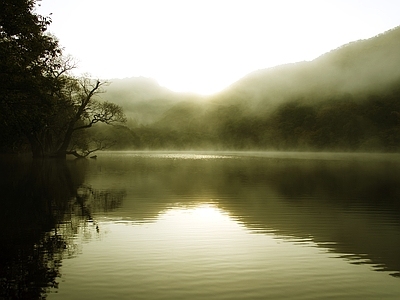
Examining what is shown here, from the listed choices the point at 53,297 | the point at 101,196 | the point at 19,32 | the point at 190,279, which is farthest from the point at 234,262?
the point at 19,32

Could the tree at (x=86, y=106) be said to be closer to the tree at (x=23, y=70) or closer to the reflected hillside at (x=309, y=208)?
the tree at (x=23, y=70)

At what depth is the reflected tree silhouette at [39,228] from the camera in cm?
972

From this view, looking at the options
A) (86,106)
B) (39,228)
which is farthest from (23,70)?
(86,106)

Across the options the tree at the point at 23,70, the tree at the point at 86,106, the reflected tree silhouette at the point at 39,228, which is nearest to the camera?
the reflected tree silhouette at the point at 39,228

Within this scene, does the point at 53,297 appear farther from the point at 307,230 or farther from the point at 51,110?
the point at 51,110

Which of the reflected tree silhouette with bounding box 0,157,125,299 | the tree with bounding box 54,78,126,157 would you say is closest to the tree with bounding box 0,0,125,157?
the reflected tree silhouette with bounding box 0,157,125,299

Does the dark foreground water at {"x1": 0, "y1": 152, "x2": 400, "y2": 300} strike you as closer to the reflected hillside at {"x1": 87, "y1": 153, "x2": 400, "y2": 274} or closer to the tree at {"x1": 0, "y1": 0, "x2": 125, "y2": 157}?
the reflected hillside at {"x1": 87, "y1": 153, "x2": 400, "y2": 274}

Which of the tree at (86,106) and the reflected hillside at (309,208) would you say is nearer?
the reflected hillside at (309,208)

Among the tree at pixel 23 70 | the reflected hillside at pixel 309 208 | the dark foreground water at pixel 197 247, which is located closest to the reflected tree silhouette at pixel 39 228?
the dark foreground water at pixel 197 247

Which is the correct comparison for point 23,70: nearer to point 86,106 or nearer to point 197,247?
point 197,247

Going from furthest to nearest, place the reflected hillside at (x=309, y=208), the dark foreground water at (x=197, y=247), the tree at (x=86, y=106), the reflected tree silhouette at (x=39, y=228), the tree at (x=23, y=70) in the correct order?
the tree at (x=86, y=106)
the tree at (x=23, y=70)
the reflected hillside at (x=309, y=208)
the reflected tree silhouette at (x=39, y=228)
the dark foreground water at (x=197, y=247)

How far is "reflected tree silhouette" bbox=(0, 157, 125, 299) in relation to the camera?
383 inches

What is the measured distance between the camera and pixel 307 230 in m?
16.2

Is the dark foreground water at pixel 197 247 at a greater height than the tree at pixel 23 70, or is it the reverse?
the tree at pixel 23 70
